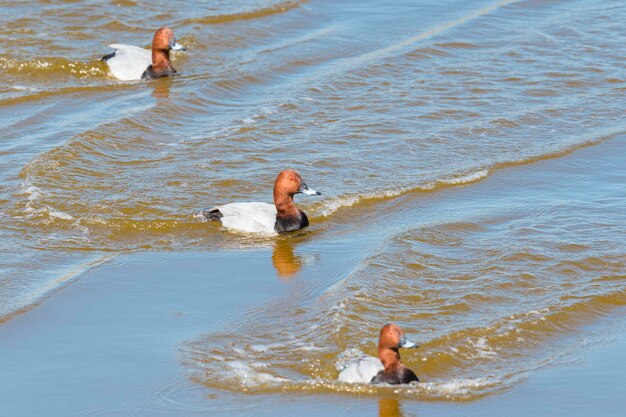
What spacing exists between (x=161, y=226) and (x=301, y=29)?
844 cm

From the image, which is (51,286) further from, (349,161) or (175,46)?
(175,46)

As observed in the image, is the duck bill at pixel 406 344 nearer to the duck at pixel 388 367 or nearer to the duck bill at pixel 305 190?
the duck at pixel 388 367

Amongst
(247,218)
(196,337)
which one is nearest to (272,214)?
(247,218)

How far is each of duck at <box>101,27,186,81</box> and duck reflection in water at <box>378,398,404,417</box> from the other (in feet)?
33.9

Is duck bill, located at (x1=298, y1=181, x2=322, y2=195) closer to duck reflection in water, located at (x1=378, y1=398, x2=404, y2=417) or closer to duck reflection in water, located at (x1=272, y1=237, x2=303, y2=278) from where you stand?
duck reflection in water, located at (x1=272, y1=237, x2=303, y2=278)

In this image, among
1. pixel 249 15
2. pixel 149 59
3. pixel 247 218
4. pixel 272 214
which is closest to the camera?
pixel 247 218

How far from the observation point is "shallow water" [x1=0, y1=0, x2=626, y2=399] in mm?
10633

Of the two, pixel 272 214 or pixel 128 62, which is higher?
pixel 128 62

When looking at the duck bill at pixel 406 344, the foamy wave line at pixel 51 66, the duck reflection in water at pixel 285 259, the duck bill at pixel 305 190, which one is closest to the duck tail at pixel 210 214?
the duck reflection in water at pixel 285 259

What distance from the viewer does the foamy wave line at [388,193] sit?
13.8m

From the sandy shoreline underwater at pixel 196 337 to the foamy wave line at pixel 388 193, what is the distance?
22cm

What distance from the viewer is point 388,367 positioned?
9.41 metres

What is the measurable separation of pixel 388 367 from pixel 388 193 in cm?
487

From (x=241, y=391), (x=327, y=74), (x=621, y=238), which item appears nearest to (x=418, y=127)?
(x=327, y=74)
